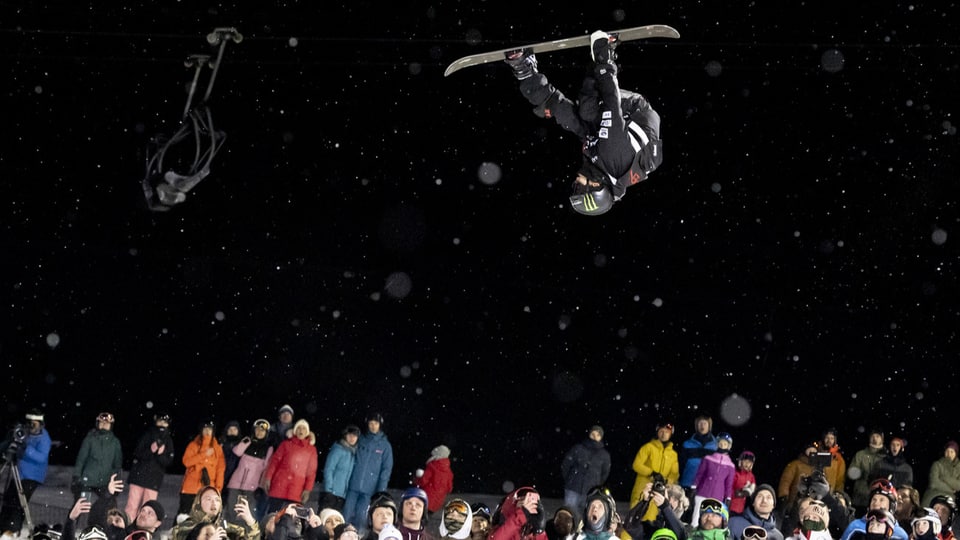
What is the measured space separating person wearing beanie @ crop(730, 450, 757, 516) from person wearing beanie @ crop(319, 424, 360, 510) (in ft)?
11.2

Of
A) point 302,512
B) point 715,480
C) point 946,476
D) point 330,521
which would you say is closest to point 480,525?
point 330,521

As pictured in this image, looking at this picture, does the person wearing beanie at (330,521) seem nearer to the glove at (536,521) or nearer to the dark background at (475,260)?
the glove at (536,521)

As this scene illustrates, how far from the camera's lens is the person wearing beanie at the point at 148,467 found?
10258 millimetres

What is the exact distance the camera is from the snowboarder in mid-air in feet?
20.5

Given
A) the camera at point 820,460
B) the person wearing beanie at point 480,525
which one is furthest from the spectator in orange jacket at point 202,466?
the camera at point 820,460

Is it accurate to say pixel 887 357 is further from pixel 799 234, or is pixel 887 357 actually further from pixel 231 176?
pixel 231 176

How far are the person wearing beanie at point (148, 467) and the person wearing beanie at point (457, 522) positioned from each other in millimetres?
3909

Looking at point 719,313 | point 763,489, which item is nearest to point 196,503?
point 763,489

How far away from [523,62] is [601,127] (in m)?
0.55

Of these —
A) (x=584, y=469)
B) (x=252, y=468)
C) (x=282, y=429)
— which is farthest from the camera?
(x=584, y=469)

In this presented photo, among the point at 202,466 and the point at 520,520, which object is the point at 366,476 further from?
the point at 520,520

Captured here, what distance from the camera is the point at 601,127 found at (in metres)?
6.24

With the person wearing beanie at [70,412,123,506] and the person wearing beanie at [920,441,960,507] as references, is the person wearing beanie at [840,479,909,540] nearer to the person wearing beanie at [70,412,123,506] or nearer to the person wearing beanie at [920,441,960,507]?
the person wearing beanie at [920,441,960,507]

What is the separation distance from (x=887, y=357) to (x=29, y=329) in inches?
398
